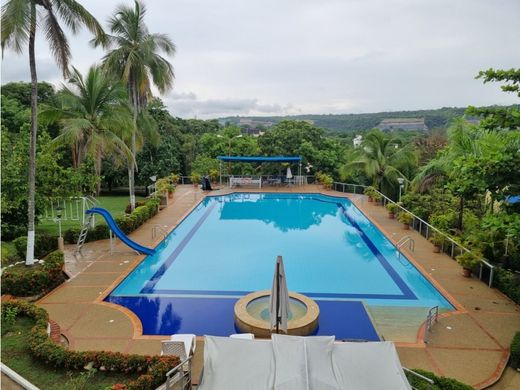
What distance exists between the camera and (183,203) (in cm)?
2238

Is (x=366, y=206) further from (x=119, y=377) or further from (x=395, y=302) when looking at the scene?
(x=119, y=377)

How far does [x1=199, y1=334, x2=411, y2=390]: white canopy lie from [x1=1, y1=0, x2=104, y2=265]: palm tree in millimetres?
8129

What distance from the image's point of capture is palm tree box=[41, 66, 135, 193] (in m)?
14.8

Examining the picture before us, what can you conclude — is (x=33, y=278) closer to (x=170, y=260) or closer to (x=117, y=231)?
(x=117, y=231)

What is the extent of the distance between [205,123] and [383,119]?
88.8 m

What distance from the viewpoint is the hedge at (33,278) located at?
9664 mm

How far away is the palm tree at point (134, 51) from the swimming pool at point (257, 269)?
18.5ft

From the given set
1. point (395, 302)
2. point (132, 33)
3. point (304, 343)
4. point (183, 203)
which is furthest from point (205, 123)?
point (304, 343)

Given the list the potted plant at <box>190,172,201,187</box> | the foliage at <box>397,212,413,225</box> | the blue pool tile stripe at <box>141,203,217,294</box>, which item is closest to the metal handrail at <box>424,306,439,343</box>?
the blue pool tile stripe at <box>141,203,217,294</box>

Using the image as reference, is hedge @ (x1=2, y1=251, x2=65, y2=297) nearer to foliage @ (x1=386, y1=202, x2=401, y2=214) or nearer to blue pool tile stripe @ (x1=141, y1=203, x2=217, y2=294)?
blue pool tile stripe @ (x1=141, y1=203, x2=217, y2=294)

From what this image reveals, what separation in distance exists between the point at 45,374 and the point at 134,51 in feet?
46.2

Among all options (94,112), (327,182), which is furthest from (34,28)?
(327,182)

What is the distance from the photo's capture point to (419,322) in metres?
9.01

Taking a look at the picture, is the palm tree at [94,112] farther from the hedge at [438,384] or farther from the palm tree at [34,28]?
the hedge at [438,384]
